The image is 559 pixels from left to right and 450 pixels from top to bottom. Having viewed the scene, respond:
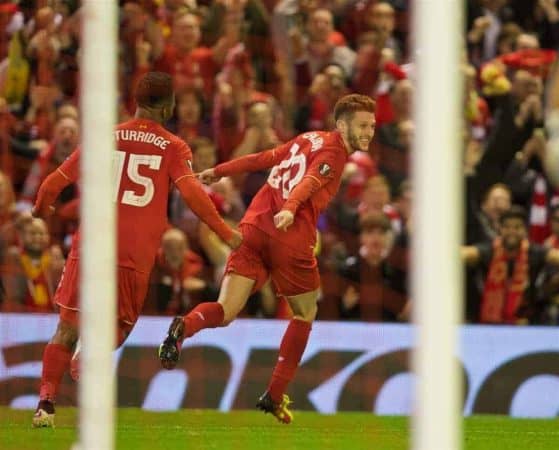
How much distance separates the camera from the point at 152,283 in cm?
1170

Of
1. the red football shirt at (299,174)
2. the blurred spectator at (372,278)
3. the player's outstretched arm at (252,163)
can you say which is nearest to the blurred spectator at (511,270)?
the blurred spectator at (372,278)

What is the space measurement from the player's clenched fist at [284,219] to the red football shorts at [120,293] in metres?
0.80

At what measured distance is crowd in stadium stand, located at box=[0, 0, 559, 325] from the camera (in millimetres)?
11625

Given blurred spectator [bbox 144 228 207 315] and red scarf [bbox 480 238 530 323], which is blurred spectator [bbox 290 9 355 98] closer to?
blurred spectator [bbox 144 228 207 315]

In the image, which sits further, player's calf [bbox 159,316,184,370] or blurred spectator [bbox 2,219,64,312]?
blurred spectator [bbox 2,219,64,312]

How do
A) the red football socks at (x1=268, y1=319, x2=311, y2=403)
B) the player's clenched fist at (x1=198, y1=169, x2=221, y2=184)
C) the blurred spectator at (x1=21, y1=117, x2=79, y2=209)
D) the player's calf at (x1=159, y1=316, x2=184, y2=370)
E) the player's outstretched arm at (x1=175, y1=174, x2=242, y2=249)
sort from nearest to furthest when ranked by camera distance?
the player's outstretched arm at (x1=175, y1=174, x2=242, y2=249)
the player's calf at (x1=159, y1=316, x2=184, y2=370)
the player's clenched fist at (x1=198, y1=169, x2=221, y2=184)
the red football socks at (x1=268, y1=319, x2=311, y2=403)
the blurred spectator at (x1=21, y1=117, x2=79, y2=209)

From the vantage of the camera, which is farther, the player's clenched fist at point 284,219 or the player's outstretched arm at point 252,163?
the player's outstretched arm at point 252,163

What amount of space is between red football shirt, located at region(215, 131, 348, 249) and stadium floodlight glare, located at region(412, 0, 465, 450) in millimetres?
4464

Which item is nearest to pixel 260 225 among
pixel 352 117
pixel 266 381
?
pixel 352 117

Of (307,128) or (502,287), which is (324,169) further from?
(307,128)

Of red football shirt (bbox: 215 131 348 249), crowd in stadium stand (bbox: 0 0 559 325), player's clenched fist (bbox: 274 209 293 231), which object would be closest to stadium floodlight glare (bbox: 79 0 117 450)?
player's clenched fist (bbox: 274 209 293 231)

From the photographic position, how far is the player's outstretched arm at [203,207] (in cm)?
830

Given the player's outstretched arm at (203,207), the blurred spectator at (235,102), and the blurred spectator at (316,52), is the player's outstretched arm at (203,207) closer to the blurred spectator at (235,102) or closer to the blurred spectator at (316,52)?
the blurred spectator at (235,102)

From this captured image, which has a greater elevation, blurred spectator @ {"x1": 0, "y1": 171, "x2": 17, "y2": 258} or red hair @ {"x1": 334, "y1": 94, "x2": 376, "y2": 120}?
red hair @ {"x1": 334, "y1": 94, "x2": 376, "y2": 120}
